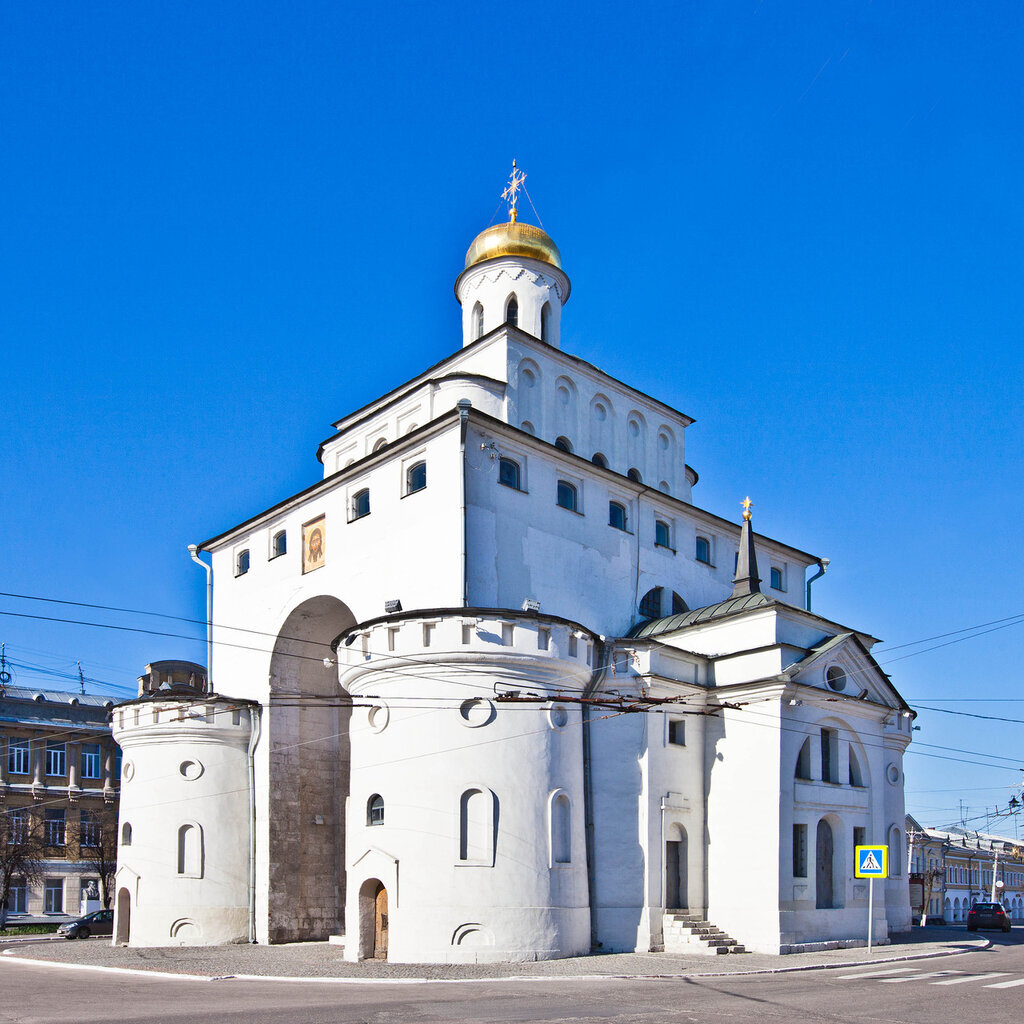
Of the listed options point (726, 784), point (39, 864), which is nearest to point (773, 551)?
point (726, 784)

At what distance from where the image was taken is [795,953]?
83.1ft

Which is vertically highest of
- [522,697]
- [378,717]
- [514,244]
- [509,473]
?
[514,244]

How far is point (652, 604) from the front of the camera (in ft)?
104

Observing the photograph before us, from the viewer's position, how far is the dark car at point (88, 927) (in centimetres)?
3709

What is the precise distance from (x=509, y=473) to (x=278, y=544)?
29.3 ft

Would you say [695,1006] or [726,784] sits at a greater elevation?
[726,784]

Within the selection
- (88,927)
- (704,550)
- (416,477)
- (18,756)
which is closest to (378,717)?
(416,477)

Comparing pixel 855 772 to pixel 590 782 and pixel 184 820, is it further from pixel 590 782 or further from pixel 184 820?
pixel 184 820

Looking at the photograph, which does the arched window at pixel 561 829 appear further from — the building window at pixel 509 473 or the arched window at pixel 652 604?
the arched window at pixel 652 604

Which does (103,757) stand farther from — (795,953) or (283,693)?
(795,953)

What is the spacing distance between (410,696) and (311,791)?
30.5 feet

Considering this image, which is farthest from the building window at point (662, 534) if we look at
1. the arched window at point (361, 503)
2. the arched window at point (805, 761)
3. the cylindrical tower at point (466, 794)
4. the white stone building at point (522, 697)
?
the arched window at point (361, 503)

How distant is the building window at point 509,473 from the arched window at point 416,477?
1896 millimetres

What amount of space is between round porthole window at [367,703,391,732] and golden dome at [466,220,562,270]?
1645 centimetres
